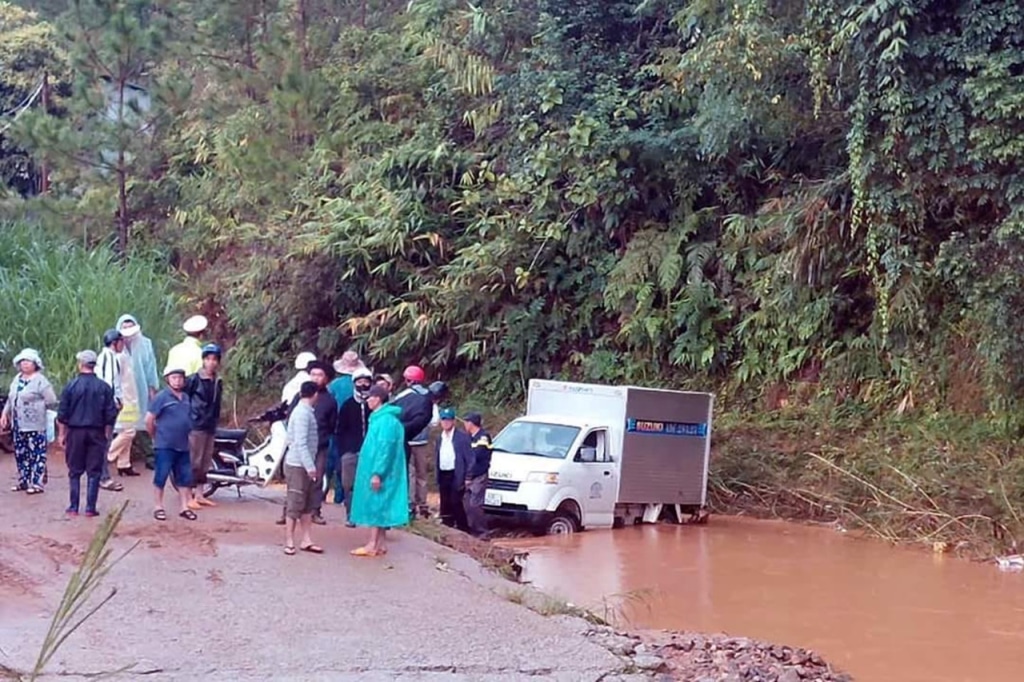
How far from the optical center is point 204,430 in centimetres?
1256

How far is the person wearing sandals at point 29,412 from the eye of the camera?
12.5m

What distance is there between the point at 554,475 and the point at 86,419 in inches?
264

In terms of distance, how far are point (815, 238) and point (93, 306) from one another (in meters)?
10.6

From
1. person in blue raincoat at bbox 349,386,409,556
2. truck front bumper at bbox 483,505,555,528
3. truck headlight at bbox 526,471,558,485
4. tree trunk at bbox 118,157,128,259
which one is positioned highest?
tree trunk at bbox 118,157,128,259

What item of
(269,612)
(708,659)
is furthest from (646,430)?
(269,612)

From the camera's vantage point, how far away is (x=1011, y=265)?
16438 mm

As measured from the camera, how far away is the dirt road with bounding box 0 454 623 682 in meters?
7.68

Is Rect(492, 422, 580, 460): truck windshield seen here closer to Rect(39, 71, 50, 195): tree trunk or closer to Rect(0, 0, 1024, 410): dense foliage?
Rect(0, 0, 1024, 410): dense foliage

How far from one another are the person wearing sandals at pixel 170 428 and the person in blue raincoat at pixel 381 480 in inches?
71.3

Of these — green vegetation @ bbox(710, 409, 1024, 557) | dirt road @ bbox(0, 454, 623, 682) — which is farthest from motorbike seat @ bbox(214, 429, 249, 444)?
green vegetation @ bbox(710, 409, 1024, 557)

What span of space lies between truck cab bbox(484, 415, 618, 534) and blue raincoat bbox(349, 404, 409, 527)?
5259 mm

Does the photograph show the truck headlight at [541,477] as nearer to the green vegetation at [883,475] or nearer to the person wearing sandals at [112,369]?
the green vegetation at [883,475]

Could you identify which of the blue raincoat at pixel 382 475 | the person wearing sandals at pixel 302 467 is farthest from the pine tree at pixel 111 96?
the blue raincoat at pixel 382 475

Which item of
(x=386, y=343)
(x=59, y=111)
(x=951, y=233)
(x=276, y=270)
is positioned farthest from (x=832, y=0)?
(x=59, y=111)
